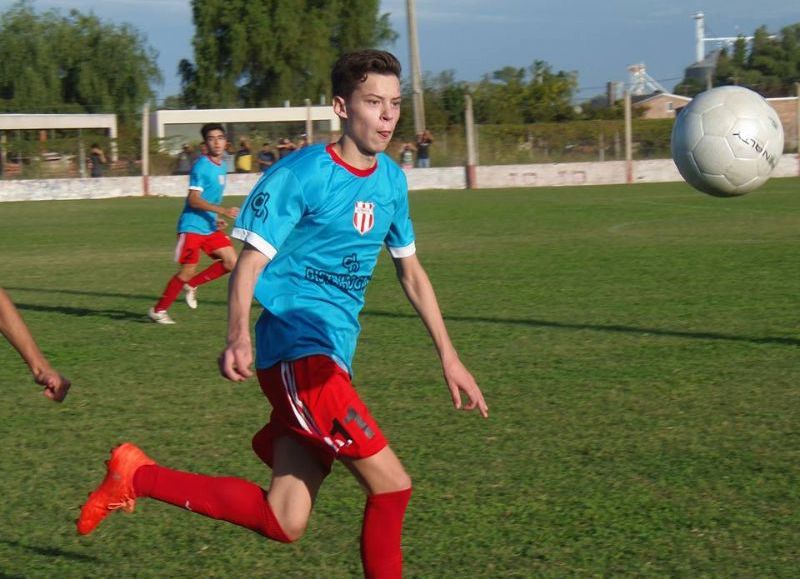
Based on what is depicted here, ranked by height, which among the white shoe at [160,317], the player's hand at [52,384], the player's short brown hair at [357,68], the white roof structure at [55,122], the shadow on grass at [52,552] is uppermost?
the white roof structure at [55,122]

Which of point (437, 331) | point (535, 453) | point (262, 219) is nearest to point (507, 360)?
point (535, 453)

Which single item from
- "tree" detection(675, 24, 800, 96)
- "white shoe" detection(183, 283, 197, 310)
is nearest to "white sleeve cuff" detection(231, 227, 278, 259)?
"white shoe" detection(183, 283, 197, 310)

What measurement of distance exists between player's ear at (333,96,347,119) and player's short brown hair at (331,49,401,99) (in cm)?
1

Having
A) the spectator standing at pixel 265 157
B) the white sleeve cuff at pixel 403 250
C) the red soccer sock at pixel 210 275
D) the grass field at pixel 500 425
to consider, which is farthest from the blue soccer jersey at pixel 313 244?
the spectator standing at pixel 265 157

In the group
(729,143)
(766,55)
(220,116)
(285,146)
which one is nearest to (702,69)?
(766,55)

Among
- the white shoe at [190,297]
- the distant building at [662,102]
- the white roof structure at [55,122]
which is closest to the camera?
the white shoe at [190,297]

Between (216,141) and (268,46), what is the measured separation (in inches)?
2229

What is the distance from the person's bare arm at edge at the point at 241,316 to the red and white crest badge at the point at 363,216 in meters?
0.35

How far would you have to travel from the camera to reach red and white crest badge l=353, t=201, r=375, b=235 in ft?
12.1

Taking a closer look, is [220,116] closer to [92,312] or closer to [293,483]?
[92,312]

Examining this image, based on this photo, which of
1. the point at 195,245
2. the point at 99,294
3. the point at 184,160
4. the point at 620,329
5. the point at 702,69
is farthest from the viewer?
the point at 702,69

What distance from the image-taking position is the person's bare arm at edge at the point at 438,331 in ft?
13.1

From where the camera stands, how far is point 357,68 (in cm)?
362

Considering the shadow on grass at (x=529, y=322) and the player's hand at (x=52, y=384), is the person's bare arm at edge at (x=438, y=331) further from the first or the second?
the shadow on grass at (x=529, y=322)
